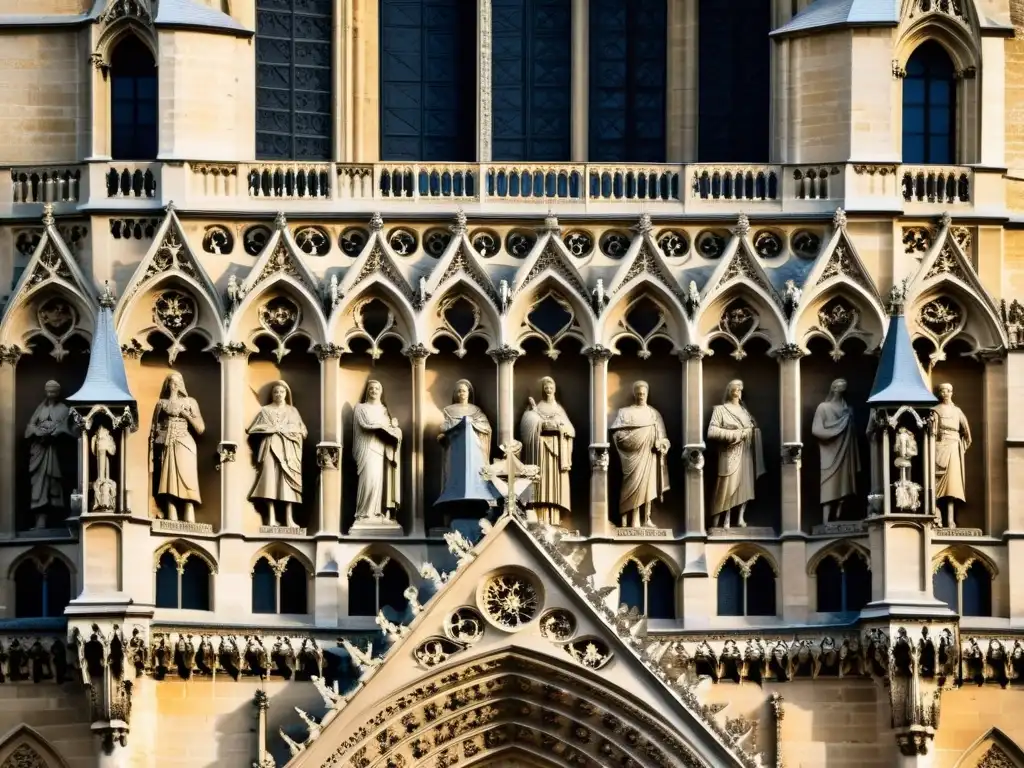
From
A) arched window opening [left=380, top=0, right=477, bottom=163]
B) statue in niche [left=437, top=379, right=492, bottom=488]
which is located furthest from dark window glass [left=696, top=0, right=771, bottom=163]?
→ statue in niche [left=437, top=379, right=492, bottom=488]

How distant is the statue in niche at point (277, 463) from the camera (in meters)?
47.2

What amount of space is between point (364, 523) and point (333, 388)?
1.30 meters

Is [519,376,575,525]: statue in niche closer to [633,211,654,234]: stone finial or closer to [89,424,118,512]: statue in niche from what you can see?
[633,211,654,234]: stone finial

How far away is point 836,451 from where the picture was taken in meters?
47.3

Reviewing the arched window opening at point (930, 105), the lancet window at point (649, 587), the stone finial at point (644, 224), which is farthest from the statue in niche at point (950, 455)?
the stone finial at point (644, 224)

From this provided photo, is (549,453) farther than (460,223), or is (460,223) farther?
(460,223)

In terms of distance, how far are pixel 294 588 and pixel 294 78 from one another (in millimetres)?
5235

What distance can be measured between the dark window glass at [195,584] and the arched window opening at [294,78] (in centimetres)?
435

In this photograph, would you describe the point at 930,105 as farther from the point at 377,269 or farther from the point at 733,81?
the point at 377,269

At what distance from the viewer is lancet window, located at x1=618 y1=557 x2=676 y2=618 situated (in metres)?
47.3

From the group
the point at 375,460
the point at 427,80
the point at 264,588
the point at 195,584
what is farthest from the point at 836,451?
the point at 195,584

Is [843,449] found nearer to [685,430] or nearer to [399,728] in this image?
[685,430]

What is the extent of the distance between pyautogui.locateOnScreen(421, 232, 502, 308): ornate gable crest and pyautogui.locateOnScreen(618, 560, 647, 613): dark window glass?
2774 millimetres

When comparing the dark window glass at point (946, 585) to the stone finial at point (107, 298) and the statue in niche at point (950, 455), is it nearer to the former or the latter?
the statue in niche at point (950, 455)
